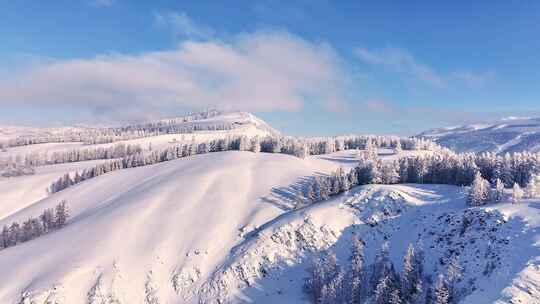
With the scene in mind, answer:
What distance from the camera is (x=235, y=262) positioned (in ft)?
280

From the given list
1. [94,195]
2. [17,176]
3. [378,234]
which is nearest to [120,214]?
[94,195]

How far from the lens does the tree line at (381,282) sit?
60.9 meters

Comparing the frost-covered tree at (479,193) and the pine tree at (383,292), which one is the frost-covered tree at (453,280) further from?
the frost-covered tree at (479,193)

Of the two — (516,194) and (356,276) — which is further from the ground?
(516,194)

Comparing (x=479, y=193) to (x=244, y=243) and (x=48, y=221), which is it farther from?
(x=48, y=221)

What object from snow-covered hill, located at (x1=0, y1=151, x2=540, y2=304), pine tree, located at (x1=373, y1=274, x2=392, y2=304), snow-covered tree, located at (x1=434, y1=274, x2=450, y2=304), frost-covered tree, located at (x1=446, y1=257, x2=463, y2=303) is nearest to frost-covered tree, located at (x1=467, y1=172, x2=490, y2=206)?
snow-covered hill, located at (x1=0, y1=151, x2=540, y2=304)

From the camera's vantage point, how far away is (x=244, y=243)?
91.4 meters

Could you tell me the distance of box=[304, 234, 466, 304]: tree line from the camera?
60.9m

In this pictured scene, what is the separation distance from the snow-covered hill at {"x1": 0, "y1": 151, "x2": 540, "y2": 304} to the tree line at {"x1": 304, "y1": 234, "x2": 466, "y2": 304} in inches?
110

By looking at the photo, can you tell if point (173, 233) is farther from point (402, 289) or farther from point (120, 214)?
point (402, 289)

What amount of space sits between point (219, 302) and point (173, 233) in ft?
82.7

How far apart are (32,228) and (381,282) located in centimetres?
9804

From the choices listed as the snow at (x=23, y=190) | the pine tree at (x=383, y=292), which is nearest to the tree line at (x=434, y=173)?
the pine tree at (x=383, y=292)

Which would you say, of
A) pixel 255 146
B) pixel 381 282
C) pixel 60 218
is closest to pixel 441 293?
pixel 381 282
